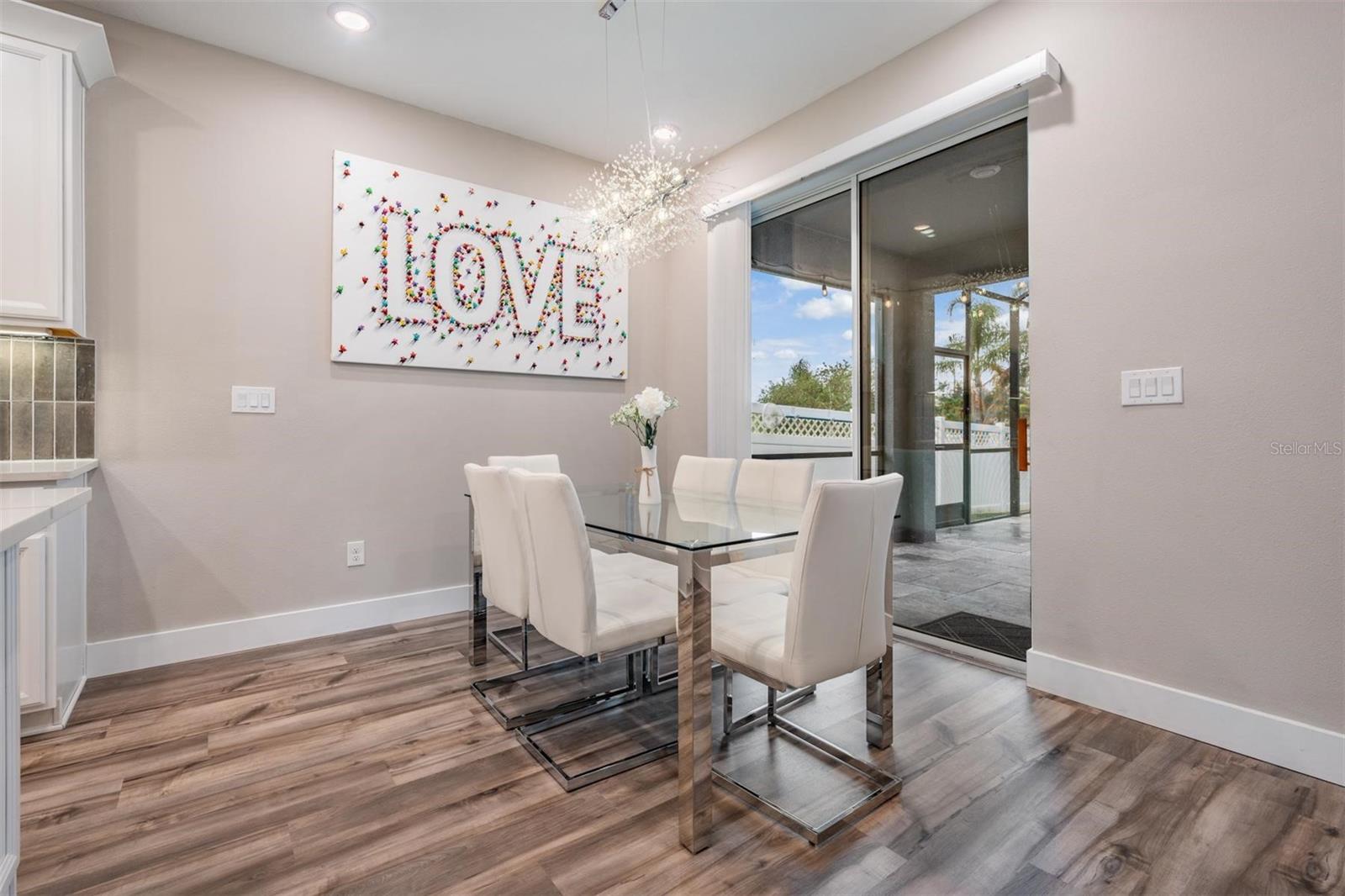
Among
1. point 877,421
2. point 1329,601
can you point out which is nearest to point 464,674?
point 877,421

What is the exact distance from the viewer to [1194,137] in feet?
6.97

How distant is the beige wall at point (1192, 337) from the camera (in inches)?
75.2

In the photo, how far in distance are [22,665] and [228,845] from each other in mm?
1205

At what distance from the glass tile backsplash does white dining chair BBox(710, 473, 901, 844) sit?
2.79 meters

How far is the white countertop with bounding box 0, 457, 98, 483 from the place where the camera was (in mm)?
2109

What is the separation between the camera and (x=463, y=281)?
364 cm

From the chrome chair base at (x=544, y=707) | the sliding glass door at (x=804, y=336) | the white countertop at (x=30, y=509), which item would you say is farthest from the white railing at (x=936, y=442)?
the white countertop at (x=30, y=509)

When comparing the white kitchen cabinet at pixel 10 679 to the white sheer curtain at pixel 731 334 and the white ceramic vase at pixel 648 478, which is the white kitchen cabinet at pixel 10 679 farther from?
the white sheer curtain at pixel 731 334

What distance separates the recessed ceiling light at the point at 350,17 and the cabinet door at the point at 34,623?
2319mm

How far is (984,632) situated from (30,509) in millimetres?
3195

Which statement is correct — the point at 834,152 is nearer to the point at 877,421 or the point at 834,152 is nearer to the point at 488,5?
the point at 877,421

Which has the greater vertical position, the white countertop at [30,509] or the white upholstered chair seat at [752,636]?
the white countertop at [30,509]

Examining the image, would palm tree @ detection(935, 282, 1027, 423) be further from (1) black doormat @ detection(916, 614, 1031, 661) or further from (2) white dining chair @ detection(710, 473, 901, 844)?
(2) white dining chair @ detection(710, 473, 901, 844)

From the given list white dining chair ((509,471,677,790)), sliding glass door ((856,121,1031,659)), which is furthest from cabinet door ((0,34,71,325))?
sliding glass door ((856,121,1031,659))
